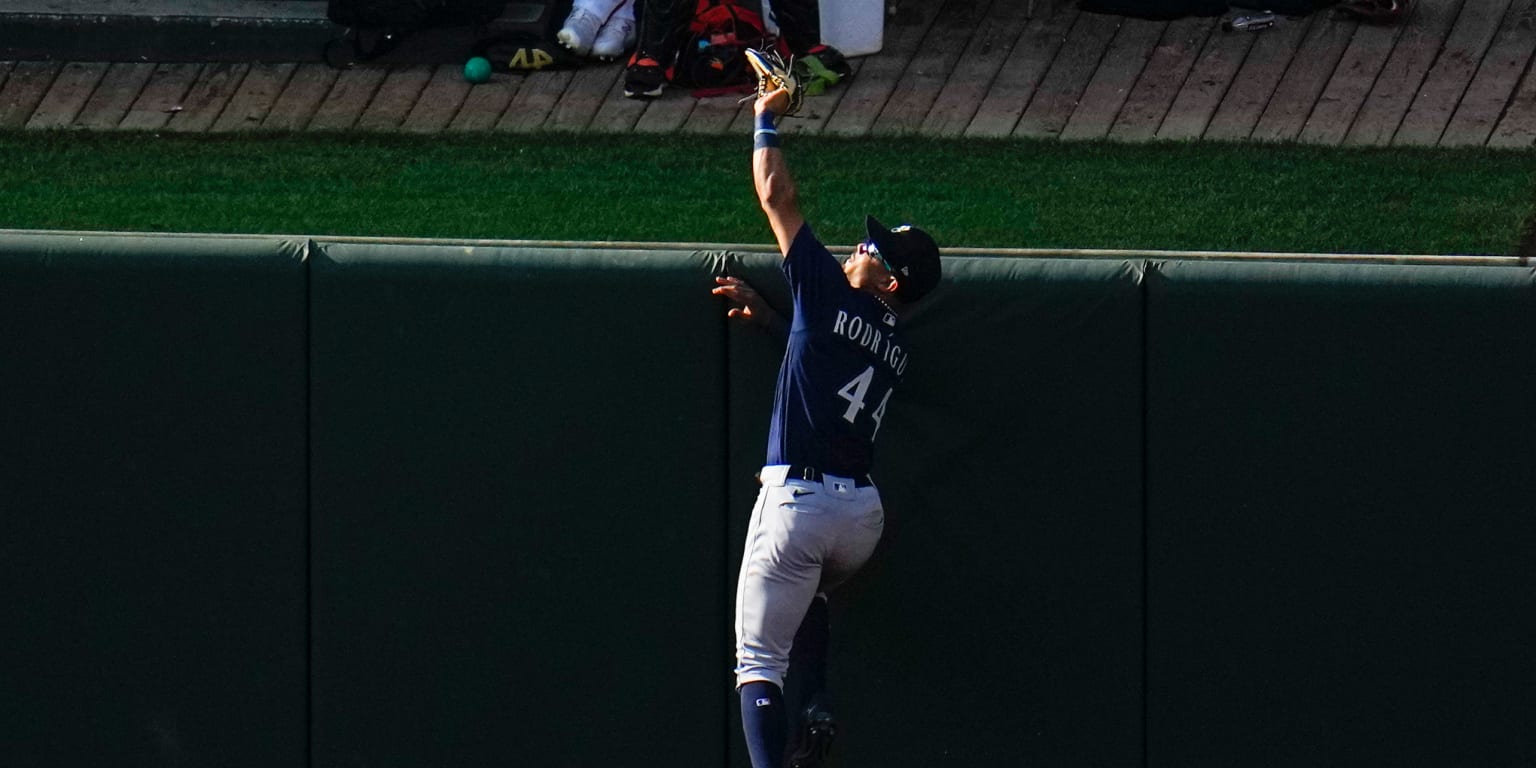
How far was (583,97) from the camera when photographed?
9.67 metres

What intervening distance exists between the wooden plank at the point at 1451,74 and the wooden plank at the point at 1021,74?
69.3 inches

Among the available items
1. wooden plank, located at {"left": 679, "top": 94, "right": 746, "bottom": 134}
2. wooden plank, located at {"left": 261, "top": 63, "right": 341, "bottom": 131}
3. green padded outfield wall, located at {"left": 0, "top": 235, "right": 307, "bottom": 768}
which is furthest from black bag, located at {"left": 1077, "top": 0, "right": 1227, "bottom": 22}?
green padded outfield wall, located at {"left": 0, "top": 235, "right": 307, "bottom": 768}

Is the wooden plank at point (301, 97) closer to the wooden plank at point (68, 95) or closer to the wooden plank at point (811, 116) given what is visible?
the wooden plank at point (68, 95)

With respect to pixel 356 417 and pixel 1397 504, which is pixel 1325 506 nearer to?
pixel 1397 504

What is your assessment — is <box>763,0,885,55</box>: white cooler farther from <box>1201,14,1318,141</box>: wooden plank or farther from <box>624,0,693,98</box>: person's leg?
<box>1201,14,1318,141</box>: wooden plank

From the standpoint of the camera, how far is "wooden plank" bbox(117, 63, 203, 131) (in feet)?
31.6

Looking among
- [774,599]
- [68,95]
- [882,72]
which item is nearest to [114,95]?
[68,95]

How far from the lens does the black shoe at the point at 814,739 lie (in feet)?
16.4

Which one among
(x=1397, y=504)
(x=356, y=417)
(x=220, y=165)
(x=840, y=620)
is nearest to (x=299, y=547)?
(x=356, y=417)

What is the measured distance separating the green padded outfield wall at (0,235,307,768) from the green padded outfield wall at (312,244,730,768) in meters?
0.14

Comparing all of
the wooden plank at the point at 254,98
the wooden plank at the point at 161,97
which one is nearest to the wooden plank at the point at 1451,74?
the wooden plank at the point at 254,98

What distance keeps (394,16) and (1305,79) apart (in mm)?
4585

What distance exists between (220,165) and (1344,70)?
17.7ft

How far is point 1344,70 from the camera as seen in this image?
9.37m
